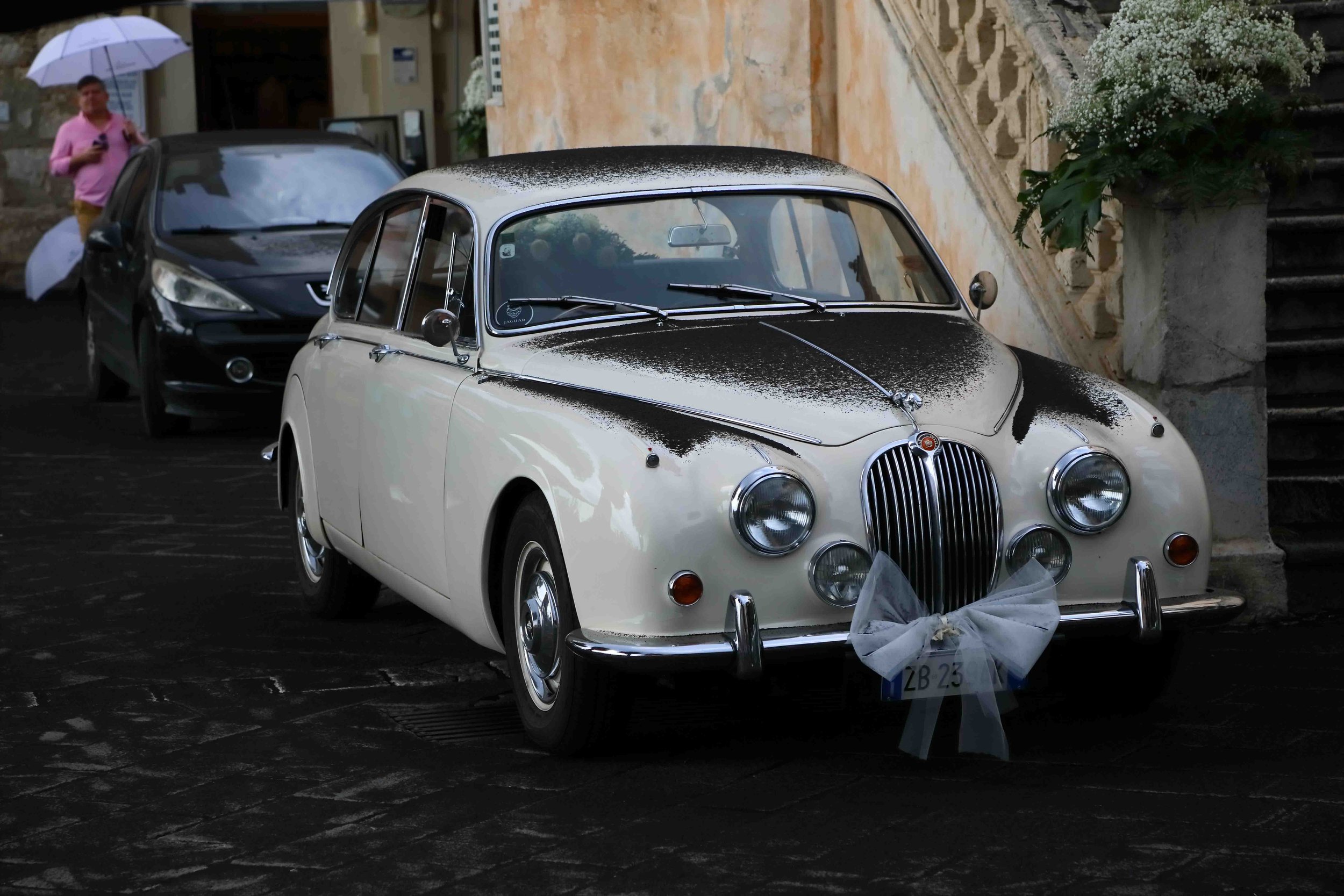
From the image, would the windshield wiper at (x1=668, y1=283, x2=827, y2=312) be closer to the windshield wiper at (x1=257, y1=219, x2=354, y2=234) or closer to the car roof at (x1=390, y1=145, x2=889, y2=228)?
the car roof at (x1=390, y1=145, x2=889, y2=228)

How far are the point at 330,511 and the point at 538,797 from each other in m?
2.35

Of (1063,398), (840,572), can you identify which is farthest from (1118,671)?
(840,572)

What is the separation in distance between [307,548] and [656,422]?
9.56 feet

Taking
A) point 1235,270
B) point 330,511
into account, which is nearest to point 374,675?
point 330,511

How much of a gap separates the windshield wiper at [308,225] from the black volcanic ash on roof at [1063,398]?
7.46 metres

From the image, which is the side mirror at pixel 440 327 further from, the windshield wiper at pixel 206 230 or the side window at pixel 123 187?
the side window at pixel 123 187

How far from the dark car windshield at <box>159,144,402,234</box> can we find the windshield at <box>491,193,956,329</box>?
270 inches

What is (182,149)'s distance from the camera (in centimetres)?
1323

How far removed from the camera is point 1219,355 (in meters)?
6.96

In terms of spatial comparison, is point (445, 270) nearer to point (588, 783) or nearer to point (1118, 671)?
point (588, 783)

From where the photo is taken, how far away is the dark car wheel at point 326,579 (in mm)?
7457

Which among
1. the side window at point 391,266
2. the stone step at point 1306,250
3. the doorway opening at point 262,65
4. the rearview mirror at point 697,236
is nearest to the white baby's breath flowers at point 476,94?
the doorway opening at point 262,65

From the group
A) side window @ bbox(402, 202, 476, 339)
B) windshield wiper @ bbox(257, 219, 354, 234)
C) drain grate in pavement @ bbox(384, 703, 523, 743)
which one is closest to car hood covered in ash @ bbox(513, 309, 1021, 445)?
side window @ bbox(402, 202, 476, 339)

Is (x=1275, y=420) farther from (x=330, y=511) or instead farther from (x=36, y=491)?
(x=36, y=491)
